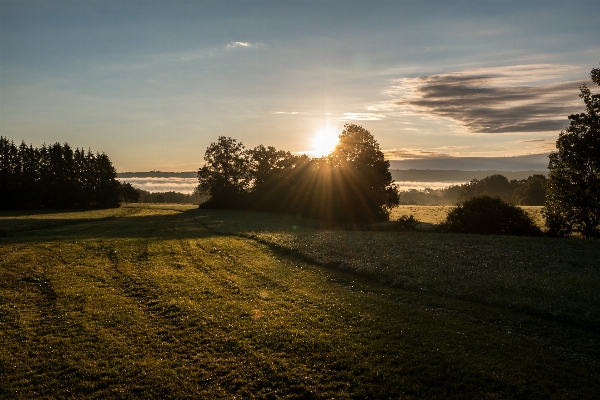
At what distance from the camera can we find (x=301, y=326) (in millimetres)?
15164

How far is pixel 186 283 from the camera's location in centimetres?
2170

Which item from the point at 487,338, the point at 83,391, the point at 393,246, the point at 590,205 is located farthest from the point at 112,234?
the point at 590,205

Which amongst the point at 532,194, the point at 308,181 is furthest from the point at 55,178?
the point at 532,194

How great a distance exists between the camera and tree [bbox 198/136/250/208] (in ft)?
336

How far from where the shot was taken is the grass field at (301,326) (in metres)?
11.0

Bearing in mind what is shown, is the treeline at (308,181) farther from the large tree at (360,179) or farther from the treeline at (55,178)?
the treeline at (55,178)

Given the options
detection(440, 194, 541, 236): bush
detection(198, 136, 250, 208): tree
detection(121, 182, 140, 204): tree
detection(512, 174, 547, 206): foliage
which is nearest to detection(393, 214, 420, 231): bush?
detection(440, 194, 541, 236): bush

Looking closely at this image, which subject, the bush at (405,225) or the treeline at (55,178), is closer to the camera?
the bush at (405,225)

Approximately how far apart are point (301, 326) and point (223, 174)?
92890 millimetres

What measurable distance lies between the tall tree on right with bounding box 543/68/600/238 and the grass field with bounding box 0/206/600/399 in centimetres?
1967

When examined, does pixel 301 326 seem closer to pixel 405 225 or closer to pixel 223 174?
pixel 405 225

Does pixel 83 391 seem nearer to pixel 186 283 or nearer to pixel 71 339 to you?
pixel 71 339

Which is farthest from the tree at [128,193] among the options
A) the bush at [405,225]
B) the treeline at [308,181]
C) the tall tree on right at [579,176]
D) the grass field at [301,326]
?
the tall tree on right at [579,176]

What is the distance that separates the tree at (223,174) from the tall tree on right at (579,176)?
236 feet
